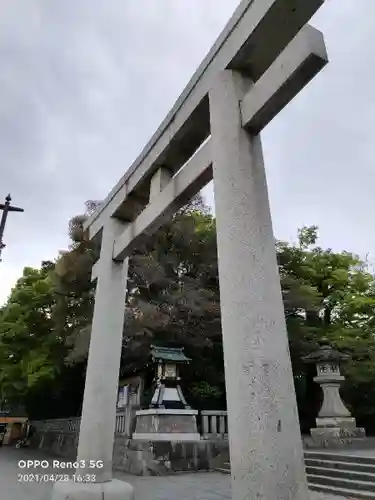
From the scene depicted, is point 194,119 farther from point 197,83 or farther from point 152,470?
point 152,470

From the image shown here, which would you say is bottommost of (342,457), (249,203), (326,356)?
(342,457)

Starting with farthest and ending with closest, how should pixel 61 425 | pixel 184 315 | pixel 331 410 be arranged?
pixel 61 425 → pixel 184 315 → pixel 331 410

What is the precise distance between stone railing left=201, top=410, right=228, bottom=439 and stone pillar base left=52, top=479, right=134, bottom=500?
6129mm

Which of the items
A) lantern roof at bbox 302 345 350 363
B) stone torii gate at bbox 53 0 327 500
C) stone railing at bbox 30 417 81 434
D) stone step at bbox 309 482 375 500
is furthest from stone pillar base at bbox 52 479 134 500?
stone railing at bbox 30 417 81 434

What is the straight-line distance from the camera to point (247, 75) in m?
3.30

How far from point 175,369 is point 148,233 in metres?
6.43

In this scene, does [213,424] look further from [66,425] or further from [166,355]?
[66,425]

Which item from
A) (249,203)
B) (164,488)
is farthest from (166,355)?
(249,203)

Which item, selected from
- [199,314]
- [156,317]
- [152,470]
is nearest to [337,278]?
[199,314]

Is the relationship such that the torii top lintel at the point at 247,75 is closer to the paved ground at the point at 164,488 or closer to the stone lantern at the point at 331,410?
the paved ground at the point at 164,488

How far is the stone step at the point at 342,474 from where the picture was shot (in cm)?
627

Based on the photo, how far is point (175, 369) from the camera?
34.1 ft

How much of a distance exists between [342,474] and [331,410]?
14.4 ft

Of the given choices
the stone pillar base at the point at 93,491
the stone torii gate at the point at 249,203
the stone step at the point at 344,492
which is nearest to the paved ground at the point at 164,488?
the stone step at the point at 344,492
